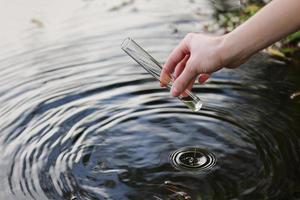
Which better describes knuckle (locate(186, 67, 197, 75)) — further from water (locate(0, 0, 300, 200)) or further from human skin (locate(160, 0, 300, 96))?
water (locate(0, 0, 300, 200))

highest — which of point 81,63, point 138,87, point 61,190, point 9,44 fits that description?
point 9,44

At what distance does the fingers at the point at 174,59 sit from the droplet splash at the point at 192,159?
74cm

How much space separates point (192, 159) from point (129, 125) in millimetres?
692

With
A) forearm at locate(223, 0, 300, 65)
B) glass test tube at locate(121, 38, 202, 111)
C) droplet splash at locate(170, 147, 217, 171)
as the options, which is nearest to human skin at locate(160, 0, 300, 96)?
forearm at locate(223, 0, 300, 65)

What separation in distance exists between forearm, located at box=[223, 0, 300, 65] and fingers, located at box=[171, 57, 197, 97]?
17 cm

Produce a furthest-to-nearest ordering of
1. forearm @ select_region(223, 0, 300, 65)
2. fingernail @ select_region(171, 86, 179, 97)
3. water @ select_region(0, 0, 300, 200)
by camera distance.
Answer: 1. water @ select_region(0, 0, 300, 200)
2. fingernail @ select_region(171, 86, 179, 97)
3. forearm @ select_region(223, 0, 300, 65)

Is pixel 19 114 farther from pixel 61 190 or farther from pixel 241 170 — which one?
pixel 241 170

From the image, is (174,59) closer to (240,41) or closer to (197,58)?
(197,58)

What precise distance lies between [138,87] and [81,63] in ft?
3.02

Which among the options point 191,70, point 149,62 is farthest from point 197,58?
point 149,62

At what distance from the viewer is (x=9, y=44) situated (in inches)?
226

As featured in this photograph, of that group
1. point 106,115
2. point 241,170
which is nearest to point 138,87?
point 106,115

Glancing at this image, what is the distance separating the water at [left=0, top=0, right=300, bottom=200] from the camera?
301cm

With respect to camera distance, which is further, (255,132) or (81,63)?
(81,63)
